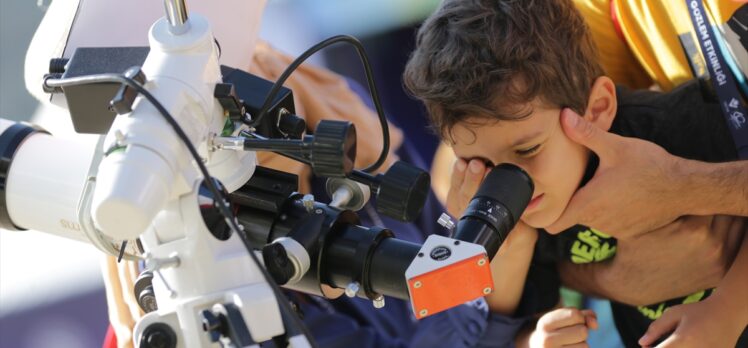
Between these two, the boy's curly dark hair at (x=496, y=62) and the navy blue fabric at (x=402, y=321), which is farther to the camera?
the navy blue fabric at (x=402, y=321)

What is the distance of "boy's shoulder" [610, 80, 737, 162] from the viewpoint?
1.54m

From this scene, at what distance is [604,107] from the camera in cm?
154

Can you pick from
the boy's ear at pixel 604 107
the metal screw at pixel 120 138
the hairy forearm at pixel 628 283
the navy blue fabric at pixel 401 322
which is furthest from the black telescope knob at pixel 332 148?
the hairy forearm at pixel 628 283

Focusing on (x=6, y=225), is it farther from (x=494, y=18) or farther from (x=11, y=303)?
(x=11, y=303)

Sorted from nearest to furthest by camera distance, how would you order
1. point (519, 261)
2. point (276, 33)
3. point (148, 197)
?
point (148, 197)
point (519, 261)
point (276, 33)

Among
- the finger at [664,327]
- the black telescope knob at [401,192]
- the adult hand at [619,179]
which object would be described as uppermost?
the black telescope knob at [401,192]

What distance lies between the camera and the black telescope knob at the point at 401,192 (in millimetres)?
804

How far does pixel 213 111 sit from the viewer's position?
0.82 meters

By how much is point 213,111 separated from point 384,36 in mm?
1702

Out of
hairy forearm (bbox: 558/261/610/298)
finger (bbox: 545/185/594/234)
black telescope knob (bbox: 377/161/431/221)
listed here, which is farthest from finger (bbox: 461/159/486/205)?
black telescope knob (bbox: 377/161/431/221)

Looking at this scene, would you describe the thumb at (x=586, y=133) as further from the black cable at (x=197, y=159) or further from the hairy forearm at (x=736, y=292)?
the black cable at (x=197, y=159)

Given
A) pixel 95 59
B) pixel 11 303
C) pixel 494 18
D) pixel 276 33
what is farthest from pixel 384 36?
pixel 95 59

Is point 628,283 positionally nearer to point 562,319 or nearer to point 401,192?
point 562,319

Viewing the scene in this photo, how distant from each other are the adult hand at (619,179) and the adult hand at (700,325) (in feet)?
0.57
